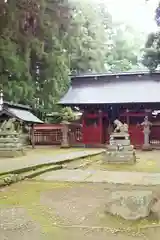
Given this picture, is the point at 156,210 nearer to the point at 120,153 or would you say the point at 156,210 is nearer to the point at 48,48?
the point at 120,153

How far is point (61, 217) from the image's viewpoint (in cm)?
468

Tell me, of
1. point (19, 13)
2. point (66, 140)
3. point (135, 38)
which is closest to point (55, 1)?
point (19, 13)

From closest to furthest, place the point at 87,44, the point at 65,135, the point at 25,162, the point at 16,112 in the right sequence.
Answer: the point at 25,162
the point at 16,112
the point at 65,135
the point at 87,44

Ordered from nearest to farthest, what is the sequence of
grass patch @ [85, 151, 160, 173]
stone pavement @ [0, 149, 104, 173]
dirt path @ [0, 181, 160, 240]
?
dirt path @ [0, 181, 160, 240], stone pavement @ [0, 149, 104, 173], grass patch @ [85, 151, 160, 173]

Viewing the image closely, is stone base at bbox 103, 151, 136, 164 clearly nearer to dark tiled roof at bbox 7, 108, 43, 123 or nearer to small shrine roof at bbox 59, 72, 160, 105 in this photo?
dark tiled roof at bbox 7, 108, 43, 123

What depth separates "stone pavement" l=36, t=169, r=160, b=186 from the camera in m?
7.84

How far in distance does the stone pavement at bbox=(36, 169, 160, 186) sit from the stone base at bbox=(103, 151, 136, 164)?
2.70 meters

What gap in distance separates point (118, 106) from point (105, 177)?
48.0 feet

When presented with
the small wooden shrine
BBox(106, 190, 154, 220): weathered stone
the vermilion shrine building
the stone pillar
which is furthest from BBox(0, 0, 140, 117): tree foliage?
BBox(106, 190, 154, 220): weathered stone

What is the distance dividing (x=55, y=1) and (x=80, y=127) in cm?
1321

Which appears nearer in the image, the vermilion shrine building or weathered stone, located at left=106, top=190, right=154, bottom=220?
weathered stone, located at left=106, top=190, right=154, bottom=220

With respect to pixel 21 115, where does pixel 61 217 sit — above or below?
below

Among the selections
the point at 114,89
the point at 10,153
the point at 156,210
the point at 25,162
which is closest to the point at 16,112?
the point at 10,153

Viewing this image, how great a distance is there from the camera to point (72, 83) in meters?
27.1
